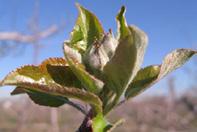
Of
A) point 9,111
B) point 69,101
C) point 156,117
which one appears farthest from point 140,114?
point 69,101

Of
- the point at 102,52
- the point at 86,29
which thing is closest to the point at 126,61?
the point at 102,52

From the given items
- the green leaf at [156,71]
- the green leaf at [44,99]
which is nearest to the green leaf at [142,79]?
the green leaf at [156,71]

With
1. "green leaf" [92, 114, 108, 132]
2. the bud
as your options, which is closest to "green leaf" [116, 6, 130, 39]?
the bud

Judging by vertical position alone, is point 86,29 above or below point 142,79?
above

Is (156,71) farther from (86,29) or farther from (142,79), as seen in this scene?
(86,29)

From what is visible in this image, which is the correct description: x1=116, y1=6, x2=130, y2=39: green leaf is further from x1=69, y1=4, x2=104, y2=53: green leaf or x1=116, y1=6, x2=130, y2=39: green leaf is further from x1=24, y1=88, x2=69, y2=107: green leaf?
x1=24, y1=88, x2=69, y2=107: green leaf

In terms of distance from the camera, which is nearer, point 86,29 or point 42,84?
point 42,84
